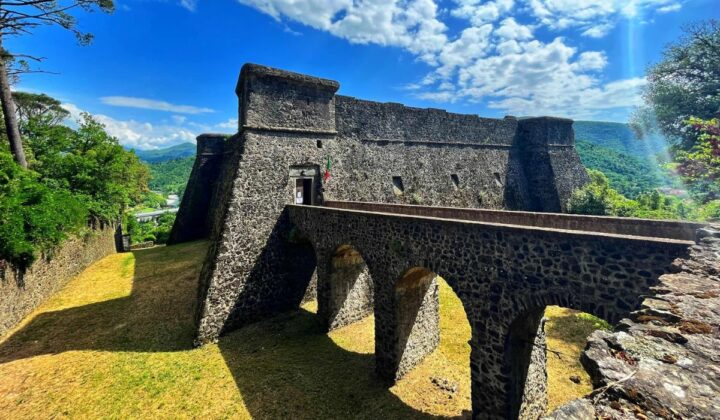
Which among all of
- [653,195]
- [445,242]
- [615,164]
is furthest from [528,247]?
[615,164]

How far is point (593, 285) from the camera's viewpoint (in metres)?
5.22

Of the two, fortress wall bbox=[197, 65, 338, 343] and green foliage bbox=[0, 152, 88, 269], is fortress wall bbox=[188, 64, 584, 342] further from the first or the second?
green foliage bbox=[0, 152, 88, 269]

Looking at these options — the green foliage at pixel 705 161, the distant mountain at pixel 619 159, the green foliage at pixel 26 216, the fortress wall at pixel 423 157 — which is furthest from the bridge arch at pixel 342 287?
the distant mountain at pixel 619 159

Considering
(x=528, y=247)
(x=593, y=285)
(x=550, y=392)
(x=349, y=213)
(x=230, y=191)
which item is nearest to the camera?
(x=593, y=285)

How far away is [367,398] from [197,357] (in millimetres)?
5940

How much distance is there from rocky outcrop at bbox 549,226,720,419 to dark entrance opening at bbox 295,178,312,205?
1284 centimetres

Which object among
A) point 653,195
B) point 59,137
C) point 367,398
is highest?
point 59,137

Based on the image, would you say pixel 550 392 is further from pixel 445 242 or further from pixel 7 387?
pixel 7 387

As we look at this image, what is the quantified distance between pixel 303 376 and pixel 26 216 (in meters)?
12.7

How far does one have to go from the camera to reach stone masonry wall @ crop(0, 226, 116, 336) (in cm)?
1075

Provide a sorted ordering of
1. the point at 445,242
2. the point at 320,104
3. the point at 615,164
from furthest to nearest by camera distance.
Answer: the point at 615,164, the point at 320,104, the point at 445,242

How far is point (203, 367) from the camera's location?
9.65 metres

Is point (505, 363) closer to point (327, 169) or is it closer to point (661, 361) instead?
point (661, 361)

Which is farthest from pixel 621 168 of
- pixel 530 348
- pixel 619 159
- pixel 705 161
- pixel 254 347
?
pixel 254 347
